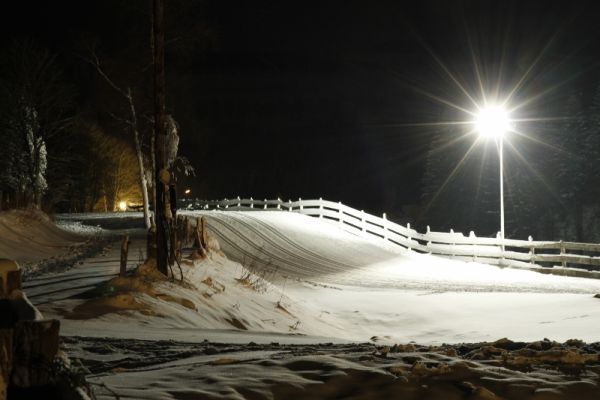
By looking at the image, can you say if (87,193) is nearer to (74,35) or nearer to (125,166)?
(125,166)

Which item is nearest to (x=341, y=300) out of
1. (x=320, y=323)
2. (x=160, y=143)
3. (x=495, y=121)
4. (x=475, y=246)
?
(x=320, y=323)

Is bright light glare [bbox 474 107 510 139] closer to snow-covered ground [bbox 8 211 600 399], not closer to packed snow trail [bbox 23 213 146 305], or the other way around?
snow-covered ground [bbox 8 211 600 399]

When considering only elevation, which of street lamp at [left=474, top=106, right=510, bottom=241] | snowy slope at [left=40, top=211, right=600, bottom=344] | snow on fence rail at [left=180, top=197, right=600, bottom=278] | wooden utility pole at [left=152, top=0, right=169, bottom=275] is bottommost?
snowy slope at [left=40, top=211, right=600, bottom=344]

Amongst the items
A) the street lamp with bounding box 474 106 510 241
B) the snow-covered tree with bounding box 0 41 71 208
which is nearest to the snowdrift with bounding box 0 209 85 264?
the snow-covered tree with bounding box 0 41 71 208

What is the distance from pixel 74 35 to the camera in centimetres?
3344

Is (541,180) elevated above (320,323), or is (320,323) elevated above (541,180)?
(541,180)

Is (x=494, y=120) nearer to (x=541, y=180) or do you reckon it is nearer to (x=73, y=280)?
(x=73, y=280)

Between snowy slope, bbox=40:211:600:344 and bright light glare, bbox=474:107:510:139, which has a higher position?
bright light glare, bbox=474:107:510:139

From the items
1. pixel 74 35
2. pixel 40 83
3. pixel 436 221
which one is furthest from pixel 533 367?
pixel 436 221

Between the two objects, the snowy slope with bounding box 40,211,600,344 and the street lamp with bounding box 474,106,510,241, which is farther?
the street lamp with bounding box 474,106,510,241

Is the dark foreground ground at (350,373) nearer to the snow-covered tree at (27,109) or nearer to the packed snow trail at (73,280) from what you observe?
the packed snow trail at (73,280)

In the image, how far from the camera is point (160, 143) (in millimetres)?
14203

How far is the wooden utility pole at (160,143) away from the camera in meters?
14.2

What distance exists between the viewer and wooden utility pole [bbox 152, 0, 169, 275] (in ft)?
46.7
